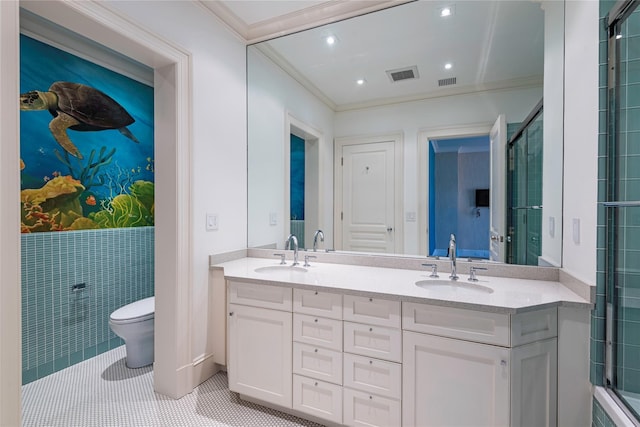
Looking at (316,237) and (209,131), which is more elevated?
(209,131)

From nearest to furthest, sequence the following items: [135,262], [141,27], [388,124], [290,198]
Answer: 1. [141,27]
2. [388,124]
3. [290,198]
4. [135,262]

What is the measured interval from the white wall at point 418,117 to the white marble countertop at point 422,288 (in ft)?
1.29

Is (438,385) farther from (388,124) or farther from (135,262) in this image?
(135,262)

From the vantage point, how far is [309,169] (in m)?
2.60

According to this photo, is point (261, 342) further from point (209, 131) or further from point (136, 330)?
point (209, 131)

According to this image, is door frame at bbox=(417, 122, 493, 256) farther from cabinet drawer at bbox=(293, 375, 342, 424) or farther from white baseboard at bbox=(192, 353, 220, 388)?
white baseboard at bbox=(192, 353, 220, 388)

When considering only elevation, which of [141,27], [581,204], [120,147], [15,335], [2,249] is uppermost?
[141,27]

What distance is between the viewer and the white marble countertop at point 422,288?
140 centimetres

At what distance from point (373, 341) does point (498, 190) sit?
1207mm

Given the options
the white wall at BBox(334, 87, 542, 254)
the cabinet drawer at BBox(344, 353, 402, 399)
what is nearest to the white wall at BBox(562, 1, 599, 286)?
the white wall at BBox(334, 87, 542, 254)

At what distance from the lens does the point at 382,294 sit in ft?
5.09

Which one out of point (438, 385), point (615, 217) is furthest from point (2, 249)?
point (615, 217)

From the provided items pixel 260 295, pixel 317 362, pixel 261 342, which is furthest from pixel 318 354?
pixel 260 295

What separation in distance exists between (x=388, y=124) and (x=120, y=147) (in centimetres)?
233
